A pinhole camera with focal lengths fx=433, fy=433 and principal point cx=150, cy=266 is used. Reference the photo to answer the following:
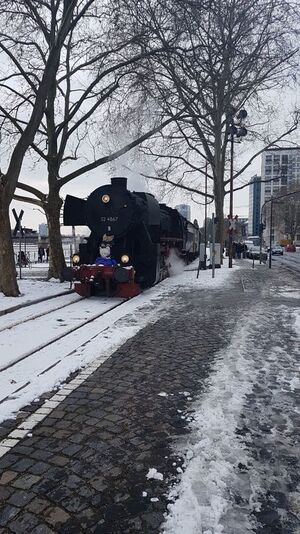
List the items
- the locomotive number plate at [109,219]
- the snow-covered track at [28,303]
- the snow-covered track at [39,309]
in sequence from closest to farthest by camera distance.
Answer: the snow-covered track at [39,309], the snow-covered track at [28,303], the locomotive number plate at [109,219]

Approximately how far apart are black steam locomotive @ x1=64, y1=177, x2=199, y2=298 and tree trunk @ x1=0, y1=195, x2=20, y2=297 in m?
1.67

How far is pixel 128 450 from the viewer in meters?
3.63

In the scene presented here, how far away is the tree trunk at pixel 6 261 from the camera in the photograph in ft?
38.8

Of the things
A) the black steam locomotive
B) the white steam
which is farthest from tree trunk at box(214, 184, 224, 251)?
the black steam locomotive

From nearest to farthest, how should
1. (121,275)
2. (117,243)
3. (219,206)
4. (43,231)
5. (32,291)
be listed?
1. (121,275)
2. (117,243)
3. (32,291)
4. (219,206)
5. (43,231)

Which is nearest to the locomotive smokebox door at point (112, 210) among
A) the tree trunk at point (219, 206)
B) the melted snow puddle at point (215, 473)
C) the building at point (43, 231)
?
the melted snow puddle at point (215, 473)

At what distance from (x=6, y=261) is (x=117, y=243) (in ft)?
10.3

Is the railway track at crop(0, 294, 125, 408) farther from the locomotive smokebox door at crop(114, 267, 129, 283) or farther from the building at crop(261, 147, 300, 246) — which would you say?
the building at crop(261, 147, 300, 246)

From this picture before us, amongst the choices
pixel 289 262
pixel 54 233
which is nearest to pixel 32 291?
pixel 54 233

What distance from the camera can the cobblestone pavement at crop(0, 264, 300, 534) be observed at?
2.80 metres

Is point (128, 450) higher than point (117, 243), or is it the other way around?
point (117, 243)

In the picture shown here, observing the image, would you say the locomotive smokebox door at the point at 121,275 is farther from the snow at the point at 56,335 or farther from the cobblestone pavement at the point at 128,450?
the cobblestone pavement at the point at 128,450

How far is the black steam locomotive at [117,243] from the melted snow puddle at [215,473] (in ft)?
23.6

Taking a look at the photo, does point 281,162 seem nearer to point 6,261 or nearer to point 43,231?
point 43,231
